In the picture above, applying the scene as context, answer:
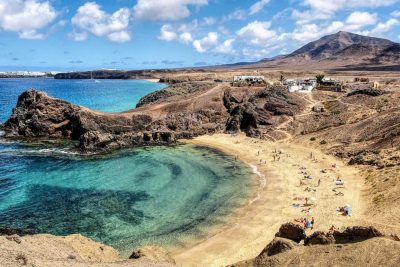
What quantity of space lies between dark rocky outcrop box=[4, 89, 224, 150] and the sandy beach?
1492 cm

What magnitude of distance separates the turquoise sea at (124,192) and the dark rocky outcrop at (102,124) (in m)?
7.24

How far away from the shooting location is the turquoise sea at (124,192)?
3869 centimetres

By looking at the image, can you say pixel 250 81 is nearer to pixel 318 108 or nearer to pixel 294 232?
pixel 318 108

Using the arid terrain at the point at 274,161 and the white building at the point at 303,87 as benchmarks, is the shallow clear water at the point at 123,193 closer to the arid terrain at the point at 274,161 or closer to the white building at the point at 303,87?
the arid terrain at the point at 274,161

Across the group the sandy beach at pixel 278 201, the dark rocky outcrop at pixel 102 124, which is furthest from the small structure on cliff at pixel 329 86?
the sandy beach at pixel 278 201

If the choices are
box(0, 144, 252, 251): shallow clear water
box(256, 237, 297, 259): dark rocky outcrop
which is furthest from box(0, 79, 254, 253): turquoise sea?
box(256, 237, 297, 259): dark rocky outcrop

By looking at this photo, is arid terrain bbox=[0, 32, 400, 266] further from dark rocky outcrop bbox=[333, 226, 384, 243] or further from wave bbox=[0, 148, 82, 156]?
wave bbox=[0, 148, 82, 156]

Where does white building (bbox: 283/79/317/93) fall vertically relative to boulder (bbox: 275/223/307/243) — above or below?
above

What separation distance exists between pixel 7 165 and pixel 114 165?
1623cm

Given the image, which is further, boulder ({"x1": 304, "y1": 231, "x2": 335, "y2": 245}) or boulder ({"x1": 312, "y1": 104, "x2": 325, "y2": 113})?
boulder ({"x1": 312, "y1": 104, "x2": 325, "y2": 113})

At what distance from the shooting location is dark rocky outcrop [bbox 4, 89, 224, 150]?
76.6 meters

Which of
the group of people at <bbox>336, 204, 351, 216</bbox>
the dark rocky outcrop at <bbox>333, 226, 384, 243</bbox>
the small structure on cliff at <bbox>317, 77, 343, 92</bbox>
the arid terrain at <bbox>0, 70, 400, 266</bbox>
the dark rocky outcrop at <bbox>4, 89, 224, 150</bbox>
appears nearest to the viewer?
the dark rocky outcrop at <bbox>333, 226, 384, 243</bbox>

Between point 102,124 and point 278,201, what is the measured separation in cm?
4642

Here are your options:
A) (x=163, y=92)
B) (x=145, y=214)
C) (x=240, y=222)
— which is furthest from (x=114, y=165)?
(x=163, y=92)
